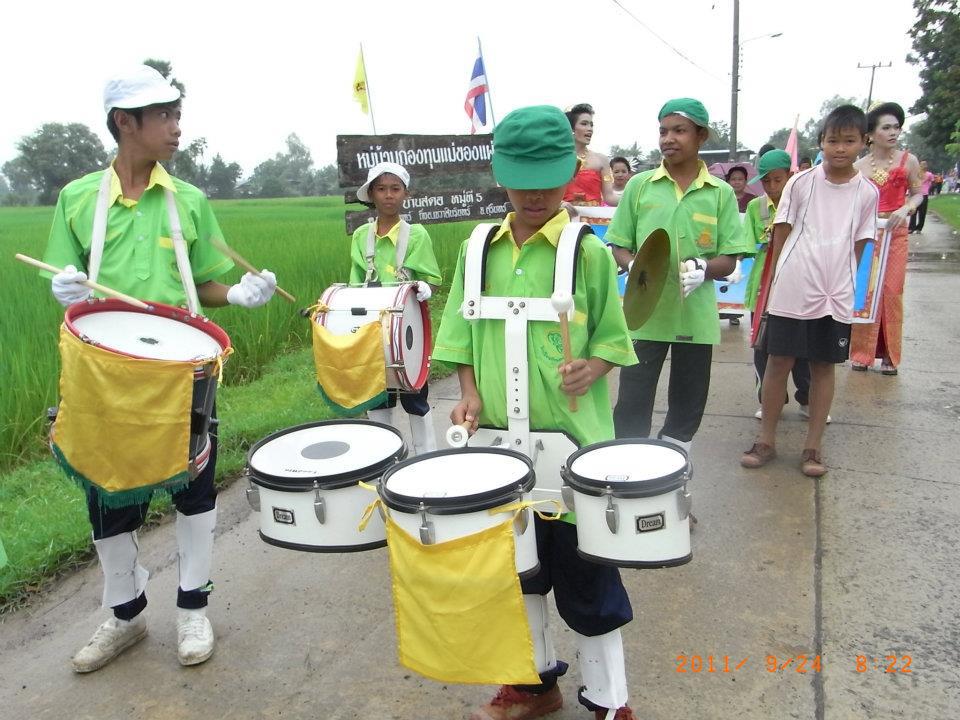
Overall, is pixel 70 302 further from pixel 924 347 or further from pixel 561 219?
pixel 924 347

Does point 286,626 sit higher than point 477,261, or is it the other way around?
point 477,261

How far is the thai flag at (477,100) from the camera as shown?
9703mm

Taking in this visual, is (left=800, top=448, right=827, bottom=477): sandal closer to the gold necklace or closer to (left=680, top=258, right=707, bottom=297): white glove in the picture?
(left=680, top=258, right=707, bottom=297): white glove

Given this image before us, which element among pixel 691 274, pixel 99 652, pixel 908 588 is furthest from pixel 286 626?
pixel 908 588

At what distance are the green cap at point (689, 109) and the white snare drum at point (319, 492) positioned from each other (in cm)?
204

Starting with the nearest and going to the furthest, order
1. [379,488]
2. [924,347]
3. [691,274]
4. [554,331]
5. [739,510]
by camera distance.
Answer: [379,488], [554,331], [691,274], [739,510], [924,347]

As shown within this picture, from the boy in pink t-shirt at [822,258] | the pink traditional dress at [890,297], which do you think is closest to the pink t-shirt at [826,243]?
the boy in pink t-shirt at [822,258]

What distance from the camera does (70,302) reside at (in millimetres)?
2449

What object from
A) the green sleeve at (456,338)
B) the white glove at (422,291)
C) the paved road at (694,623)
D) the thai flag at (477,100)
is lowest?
the paved road at (694,623)

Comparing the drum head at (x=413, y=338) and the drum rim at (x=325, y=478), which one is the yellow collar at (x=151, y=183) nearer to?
the drum rim at (x=325, y=478)

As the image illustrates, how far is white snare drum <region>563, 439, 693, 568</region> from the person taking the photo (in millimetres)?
1809

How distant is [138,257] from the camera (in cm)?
266

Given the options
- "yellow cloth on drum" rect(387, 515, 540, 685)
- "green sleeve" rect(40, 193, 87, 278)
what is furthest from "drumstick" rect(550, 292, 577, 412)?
"green sleeve" rect(40, 193, 87, 278)

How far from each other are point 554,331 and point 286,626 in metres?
1.66
